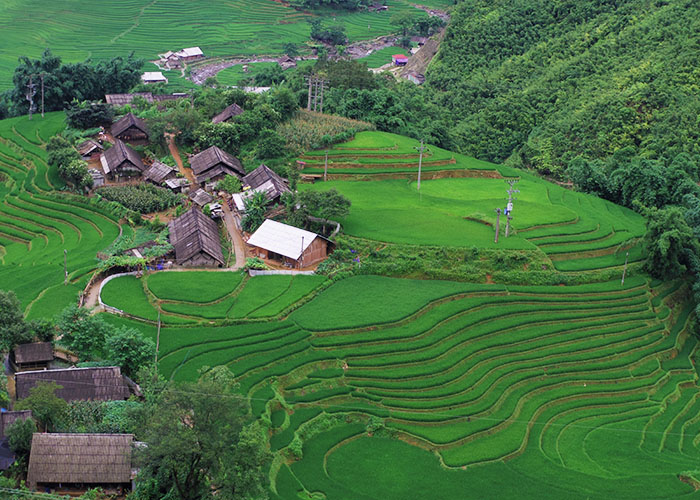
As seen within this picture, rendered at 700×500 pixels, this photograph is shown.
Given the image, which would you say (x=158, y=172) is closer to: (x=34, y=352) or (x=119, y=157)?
(x=119, y=157)

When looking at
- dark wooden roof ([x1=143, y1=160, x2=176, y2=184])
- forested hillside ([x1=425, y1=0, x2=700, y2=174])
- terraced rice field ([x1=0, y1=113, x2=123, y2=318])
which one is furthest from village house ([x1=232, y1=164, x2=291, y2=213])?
forested hillside ([x1=425, y1=0, x2=700, y2=174])

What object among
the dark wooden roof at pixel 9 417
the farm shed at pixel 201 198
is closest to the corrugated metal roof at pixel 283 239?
the farm shed at pixel 201 198

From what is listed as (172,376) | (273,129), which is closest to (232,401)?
(172,376)

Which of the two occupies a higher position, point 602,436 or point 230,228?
point 230,228

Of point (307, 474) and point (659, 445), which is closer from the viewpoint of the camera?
point (307, 474)

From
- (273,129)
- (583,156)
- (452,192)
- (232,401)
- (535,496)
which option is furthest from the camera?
(583,156)

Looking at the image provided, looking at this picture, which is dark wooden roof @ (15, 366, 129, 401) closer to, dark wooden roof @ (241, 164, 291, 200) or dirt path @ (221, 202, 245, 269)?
dirt path @ (221, 202, 245, 269)

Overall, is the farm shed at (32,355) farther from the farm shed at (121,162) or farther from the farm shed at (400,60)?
the farm shed at (400,60)

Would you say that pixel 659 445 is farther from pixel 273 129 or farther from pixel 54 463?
pixel 273 129

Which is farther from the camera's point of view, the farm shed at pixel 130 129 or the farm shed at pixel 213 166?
the farm shed at pixel 130 129
